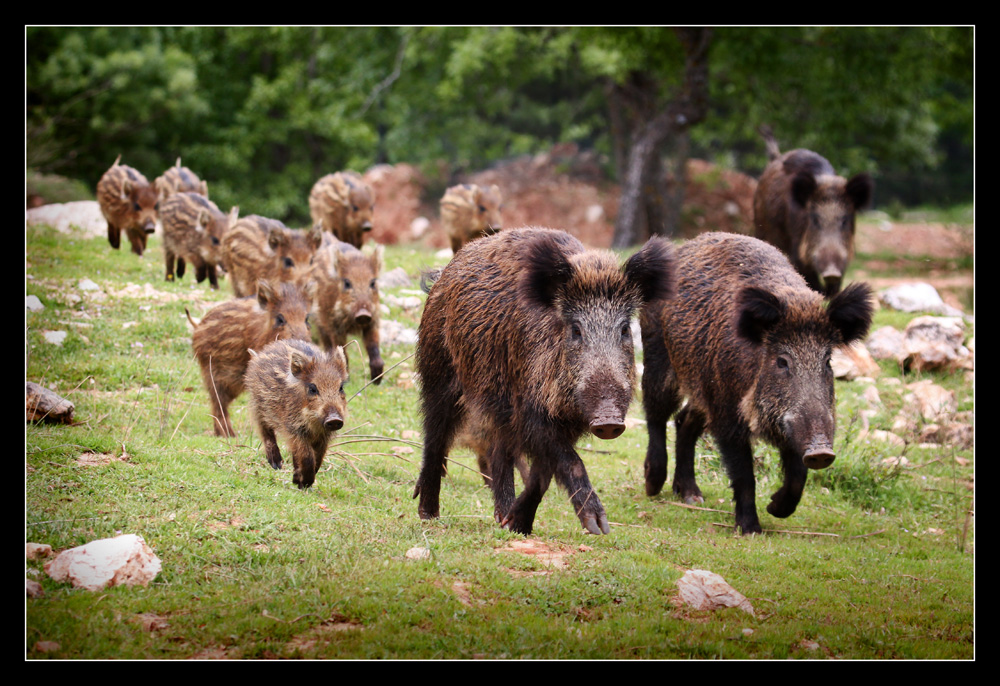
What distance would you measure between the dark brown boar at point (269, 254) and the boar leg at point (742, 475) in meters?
4.68

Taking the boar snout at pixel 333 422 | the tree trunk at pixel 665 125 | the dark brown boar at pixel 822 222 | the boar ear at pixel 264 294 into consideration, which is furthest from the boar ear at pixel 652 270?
the tree trunk at pixel 665 125

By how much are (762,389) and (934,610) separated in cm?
154

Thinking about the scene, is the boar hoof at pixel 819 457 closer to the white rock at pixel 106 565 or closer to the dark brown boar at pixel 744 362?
the dark brown boar at pixel 744 362

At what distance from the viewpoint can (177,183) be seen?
12305mm

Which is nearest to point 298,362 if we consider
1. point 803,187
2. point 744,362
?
point 744,362

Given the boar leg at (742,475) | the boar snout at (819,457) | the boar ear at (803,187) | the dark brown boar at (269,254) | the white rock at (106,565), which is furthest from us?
the boar ear at (803,187)

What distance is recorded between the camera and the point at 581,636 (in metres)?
4.46

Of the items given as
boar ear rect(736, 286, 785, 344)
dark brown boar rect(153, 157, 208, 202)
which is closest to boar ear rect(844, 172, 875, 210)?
boar ear rect(736, 286, 785, 344)

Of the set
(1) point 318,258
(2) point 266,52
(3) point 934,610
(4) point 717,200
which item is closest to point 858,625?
(3) point 934,610

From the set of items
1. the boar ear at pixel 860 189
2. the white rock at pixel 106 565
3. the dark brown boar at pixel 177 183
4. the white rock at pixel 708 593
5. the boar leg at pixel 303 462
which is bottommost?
the white rock at pixel 708 593

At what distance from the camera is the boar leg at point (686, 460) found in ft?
22.9

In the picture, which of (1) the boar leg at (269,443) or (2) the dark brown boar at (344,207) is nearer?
(1) the boar leg at (269,443)

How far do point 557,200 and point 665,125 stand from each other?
5463 millimetres

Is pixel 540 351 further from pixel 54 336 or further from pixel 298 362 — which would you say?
pixel 54 336
